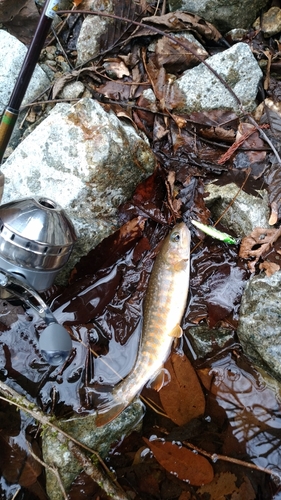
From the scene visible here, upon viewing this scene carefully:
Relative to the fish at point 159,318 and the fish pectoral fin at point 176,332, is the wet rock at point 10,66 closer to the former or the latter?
the fish at point 159,318

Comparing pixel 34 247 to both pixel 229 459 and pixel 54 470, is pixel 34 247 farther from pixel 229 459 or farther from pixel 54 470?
pixel 229 459

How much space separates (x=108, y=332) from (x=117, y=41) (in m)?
3.11

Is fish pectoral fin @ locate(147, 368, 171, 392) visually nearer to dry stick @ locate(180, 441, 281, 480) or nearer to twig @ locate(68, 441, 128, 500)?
dry stick @ locate(180, 441, 281, 480)

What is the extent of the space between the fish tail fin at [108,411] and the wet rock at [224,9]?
4151 mm

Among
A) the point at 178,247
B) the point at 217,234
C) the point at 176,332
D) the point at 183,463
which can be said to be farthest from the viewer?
the point at 217,234

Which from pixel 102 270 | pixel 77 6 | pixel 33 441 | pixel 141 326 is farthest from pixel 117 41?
pixel 33 441

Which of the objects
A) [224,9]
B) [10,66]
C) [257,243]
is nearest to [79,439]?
[257,243]

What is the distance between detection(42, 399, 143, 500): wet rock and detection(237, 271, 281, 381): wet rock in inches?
40.0

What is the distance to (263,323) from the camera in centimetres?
331

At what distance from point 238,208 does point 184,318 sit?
110 cm

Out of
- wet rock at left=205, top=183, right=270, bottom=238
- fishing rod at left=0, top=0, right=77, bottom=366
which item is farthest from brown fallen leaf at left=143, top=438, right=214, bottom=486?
wet rock at left=205, top=183, right=270, bottom=238

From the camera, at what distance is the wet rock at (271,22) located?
479cm

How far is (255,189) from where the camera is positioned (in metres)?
3.95

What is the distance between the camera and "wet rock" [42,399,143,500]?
3.20 metres
